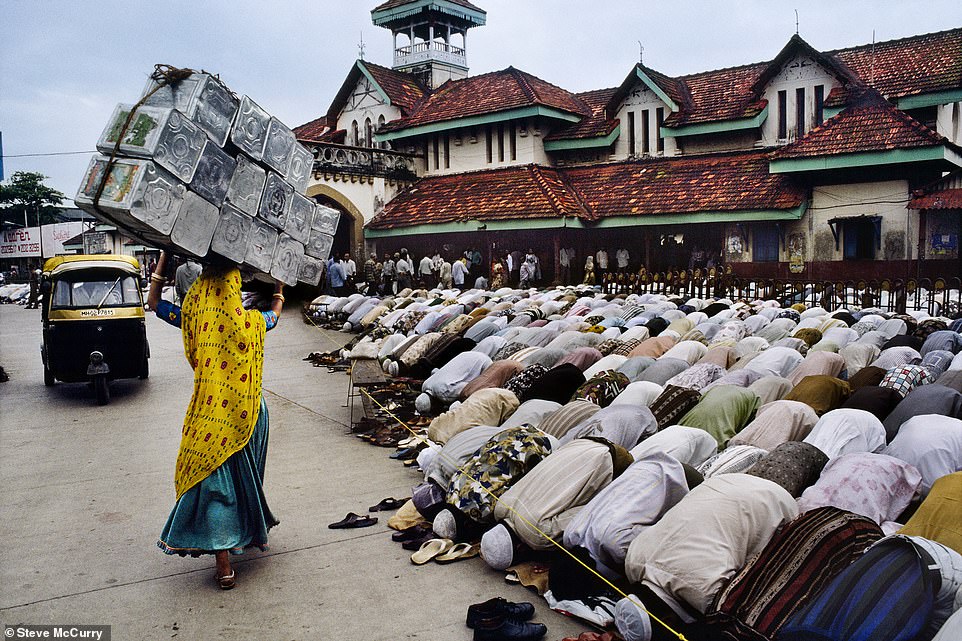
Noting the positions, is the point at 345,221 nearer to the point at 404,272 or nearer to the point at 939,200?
the point at 404,272

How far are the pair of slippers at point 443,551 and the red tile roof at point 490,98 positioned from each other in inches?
803

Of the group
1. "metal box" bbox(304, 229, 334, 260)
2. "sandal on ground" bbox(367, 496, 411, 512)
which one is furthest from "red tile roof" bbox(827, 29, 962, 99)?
"metal box" bbox(304, 229, 334, 260)

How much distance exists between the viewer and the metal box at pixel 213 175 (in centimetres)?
441

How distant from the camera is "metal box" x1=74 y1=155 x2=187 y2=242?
4.05 metres

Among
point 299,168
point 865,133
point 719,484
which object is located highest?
point 865,133

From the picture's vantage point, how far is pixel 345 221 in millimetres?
27672

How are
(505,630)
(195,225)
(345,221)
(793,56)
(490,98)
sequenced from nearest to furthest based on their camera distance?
1. (505,630)
2. (195,225)
3. (793,56)
4. (490,98)
5. (345,221)

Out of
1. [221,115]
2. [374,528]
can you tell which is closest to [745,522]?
[374,528]

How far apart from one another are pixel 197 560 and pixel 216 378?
1.40m

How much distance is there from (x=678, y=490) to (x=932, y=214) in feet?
52.6

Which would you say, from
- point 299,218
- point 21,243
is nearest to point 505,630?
point 299,218

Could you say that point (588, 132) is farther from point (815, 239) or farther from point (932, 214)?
point (932, 214)

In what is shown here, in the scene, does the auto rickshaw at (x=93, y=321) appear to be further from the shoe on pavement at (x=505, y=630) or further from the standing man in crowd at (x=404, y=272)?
the standing man in crowd at (x=404, y=272)

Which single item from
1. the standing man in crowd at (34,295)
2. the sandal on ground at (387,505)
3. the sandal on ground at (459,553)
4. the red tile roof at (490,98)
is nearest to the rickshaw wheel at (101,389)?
the sandal on ground at (387,505)
